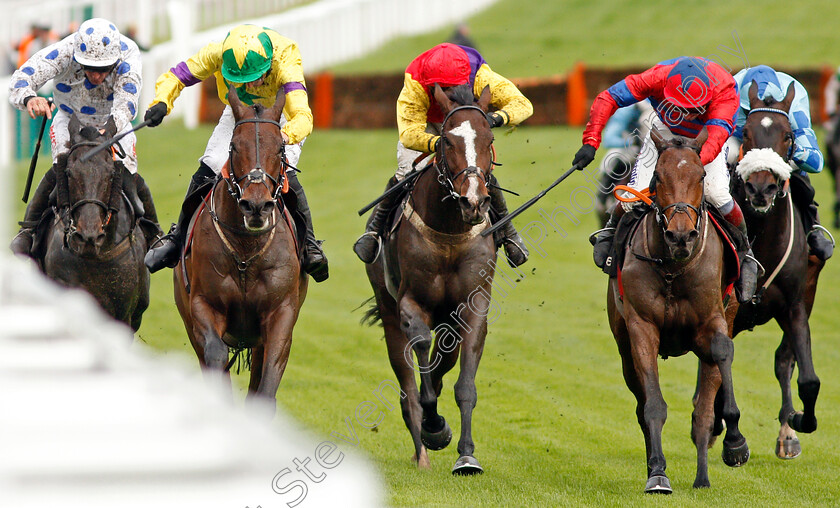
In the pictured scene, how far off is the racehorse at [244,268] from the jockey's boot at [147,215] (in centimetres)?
161

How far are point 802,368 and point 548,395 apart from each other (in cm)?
248

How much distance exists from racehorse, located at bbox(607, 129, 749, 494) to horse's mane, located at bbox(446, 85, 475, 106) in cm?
102

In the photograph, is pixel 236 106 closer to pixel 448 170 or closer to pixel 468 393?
pixel 448 170

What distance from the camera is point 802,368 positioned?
7578 millimetres

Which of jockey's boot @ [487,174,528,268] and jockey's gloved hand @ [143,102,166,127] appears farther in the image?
jockey's boot @ [487,174,528,268]

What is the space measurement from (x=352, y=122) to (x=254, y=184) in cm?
1700

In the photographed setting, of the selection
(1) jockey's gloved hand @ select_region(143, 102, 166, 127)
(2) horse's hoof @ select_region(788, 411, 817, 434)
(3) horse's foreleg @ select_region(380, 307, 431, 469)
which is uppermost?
(1) jockey's gloved hand @ select_region(143, 102, 166, 127)

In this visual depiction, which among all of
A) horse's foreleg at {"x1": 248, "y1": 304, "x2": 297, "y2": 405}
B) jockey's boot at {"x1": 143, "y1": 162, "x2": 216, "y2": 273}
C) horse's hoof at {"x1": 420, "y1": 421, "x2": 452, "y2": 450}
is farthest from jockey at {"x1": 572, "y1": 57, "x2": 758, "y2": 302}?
jockey's boot at {"x1": 143, "y1": 162, "x2": 216, "y2": 273}

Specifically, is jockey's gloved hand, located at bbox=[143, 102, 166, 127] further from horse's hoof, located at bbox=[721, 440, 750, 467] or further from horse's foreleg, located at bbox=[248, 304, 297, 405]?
horse's hoof, located at bbox=[721, 440, 750, 467]

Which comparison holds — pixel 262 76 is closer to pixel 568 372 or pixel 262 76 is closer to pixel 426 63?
pixel 426 63

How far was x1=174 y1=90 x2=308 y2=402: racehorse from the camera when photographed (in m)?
6.20

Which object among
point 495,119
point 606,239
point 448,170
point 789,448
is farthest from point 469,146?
point 789,448

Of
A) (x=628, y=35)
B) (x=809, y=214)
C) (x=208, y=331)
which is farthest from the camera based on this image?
(x=628, y=35)

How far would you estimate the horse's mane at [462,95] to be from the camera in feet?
22.1
